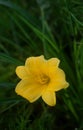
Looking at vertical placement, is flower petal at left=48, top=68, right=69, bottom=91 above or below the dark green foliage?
above

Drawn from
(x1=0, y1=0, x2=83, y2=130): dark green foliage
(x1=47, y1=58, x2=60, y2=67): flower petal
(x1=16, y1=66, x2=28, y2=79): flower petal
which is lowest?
(x1=0, y1=0, x2=83, y2=130): dark green foliage

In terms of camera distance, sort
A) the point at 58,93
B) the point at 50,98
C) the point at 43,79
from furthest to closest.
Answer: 1. the point at 58,93
2. the point at 43,79
3. the point at 50,98

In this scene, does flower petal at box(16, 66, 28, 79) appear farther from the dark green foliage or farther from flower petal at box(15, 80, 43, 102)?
the dark green foliage

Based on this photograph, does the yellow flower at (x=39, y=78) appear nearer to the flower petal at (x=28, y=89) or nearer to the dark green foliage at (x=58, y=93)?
the flower petal at (x=28, y=89)

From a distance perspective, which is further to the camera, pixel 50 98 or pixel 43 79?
pixel 43 79

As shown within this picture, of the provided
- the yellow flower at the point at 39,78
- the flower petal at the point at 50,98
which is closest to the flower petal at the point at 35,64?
the yellow flower at the point at 39,78

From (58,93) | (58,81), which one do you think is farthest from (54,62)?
(58,93)

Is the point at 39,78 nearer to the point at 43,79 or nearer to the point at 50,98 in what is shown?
the point at 43,79

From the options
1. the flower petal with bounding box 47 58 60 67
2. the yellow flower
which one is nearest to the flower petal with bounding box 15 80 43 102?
the yellow flower
